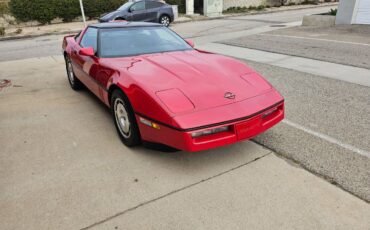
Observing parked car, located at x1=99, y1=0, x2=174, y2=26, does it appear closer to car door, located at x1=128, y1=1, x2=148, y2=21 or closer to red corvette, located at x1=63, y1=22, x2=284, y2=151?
car door, located at x1=128, y1=1, x2=148, y2=21

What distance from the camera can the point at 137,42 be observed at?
4.14m

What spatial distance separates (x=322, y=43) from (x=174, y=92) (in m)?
8.11

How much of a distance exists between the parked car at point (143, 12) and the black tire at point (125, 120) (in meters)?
12.0

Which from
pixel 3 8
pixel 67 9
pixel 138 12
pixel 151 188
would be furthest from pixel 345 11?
pixel 3 8

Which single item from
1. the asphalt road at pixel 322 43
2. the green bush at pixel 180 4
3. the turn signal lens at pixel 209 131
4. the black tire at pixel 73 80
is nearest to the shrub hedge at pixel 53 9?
the green bush at pixel 180 4

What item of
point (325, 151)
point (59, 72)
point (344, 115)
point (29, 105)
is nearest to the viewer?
point (325, 151)

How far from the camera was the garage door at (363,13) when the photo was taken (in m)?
12.6

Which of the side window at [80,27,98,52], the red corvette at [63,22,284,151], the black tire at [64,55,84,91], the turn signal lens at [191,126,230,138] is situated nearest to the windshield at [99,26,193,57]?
the red corvette at [63,22,284,151]

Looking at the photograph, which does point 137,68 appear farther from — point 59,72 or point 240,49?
point 240,49

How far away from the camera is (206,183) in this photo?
2.75 metres

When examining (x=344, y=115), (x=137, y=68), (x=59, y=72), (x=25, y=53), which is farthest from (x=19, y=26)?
(x=344, y=115)

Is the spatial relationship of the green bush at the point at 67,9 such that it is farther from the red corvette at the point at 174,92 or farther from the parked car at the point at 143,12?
the red corvette at the point at 174,92

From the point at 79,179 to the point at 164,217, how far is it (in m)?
1.01

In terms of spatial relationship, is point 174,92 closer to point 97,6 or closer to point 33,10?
point 33,10
